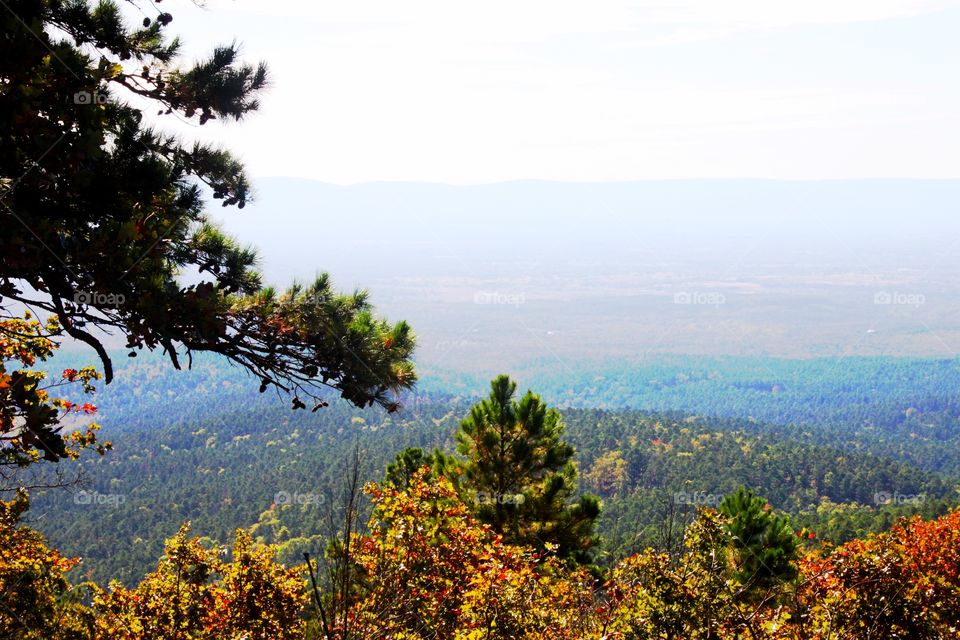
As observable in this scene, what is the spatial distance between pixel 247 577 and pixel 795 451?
95747 mm

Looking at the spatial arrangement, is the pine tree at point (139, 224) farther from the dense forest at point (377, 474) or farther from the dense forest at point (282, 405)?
the dense forest at point (377, 474)

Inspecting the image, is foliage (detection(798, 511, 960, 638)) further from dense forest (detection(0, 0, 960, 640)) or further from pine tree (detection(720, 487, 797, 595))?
pine tree (detection(720, 487, 797, 595))

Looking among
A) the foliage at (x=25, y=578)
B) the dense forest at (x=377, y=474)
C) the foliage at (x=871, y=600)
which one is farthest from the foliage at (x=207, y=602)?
the dense forest at (x=377, y=474)

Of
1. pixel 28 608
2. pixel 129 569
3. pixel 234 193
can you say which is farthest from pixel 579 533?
pixel 129 569

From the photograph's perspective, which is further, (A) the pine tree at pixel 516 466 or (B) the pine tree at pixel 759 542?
(A) the pine tree at pixel 516 466

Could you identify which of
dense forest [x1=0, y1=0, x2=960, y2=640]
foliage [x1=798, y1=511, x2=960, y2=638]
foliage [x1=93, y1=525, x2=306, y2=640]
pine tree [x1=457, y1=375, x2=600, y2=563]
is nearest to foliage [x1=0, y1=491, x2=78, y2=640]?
dense forest [x1=0, y1=0, x2=960, y2=640]

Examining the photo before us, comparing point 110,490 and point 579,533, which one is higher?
point 579,533

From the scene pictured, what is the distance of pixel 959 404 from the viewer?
172 metres

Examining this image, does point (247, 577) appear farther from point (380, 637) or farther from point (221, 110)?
point (221, 110)

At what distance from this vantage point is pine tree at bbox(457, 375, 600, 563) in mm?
14672

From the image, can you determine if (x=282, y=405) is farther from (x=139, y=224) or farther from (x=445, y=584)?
(x=139, y=224)

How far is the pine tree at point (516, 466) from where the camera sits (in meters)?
14.7

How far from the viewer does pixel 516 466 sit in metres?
14.9

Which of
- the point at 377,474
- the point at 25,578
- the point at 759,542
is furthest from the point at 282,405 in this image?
the point at 377,474
